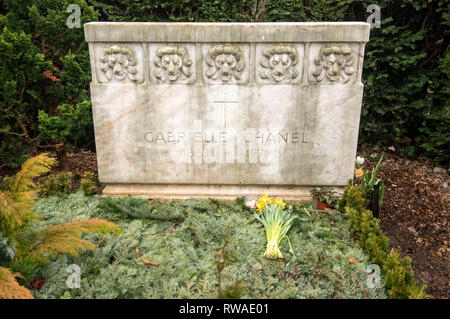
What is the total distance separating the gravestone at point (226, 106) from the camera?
422 centimetres

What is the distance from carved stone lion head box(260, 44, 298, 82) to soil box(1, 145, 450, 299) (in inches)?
82.9

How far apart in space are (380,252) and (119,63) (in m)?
3.27

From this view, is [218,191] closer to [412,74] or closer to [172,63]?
[172,63]

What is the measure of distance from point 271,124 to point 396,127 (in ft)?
9.33

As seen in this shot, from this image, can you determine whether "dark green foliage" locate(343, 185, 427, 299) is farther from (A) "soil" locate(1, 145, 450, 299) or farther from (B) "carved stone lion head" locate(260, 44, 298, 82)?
(B) "carved stone lion head" locate(260, 44, 298, 82)

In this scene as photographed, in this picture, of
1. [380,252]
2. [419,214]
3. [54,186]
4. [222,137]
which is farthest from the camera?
[419,214]

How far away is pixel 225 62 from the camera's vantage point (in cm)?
429

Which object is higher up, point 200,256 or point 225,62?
point 225,62

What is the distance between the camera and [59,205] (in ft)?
14.4


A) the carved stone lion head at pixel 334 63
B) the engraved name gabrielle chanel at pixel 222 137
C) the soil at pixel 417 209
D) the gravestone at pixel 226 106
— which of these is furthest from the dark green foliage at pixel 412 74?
the engraved name gabrielle chanel at pixel 222 137

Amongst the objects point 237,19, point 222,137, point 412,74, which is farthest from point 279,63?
point 412,74

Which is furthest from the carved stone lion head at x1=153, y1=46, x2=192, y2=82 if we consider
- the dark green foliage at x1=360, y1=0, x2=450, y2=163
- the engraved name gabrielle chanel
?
the dark green foliage at x1=360, y1=0, x2=450, y2=163
